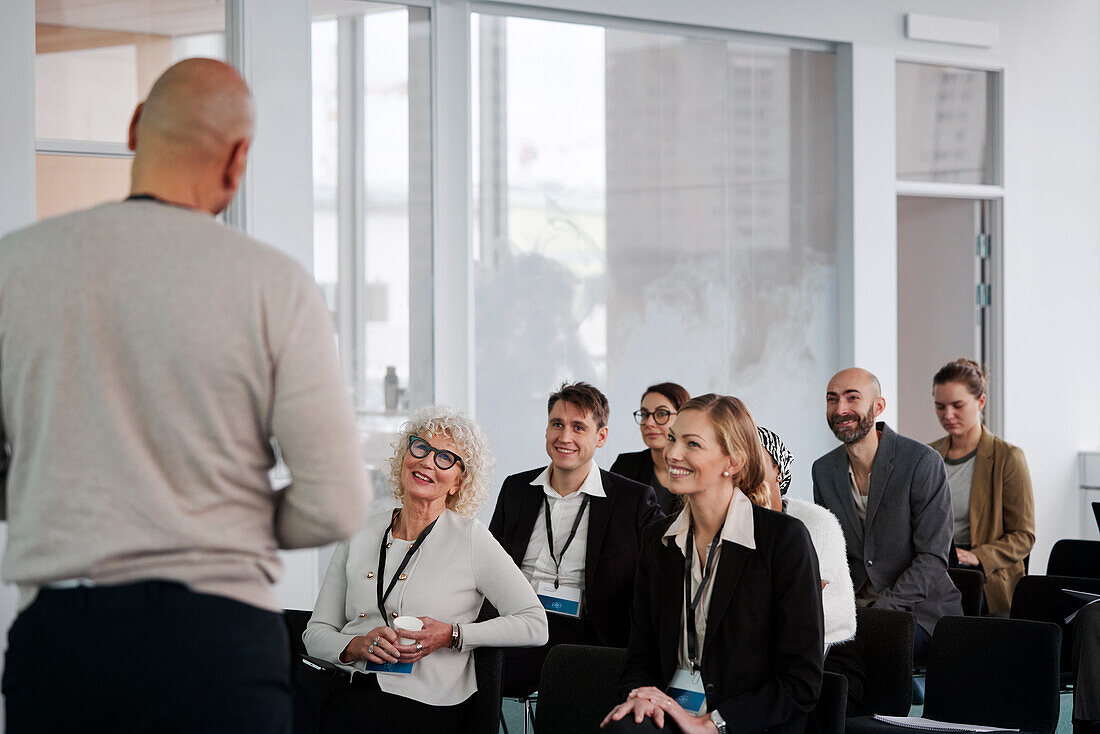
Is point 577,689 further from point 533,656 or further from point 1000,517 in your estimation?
point 1000,517

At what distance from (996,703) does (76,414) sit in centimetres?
303

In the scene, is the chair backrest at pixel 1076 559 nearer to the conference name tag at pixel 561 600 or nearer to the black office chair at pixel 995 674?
the black office chair at pixel 995 674

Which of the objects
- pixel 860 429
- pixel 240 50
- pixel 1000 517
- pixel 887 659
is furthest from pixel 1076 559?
pixel 240 50

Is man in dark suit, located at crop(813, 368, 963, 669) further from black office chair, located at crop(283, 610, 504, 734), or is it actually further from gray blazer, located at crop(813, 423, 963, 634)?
black office chair, located at crop(283, 610, 504, 734)

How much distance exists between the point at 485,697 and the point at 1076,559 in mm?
3089

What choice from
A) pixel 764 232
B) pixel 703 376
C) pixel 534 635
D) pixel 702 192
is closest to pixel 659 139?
pixel 702 192

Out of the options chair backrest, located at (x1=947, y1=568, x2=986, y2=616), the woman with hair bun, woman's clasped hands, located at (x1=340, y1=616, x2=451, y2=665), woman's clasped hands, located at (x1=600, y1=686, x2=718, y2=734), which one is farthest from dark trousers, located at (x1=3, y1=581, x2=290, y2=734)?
the woman with hair bun

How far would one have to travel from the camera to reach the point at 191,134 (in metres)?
1.66

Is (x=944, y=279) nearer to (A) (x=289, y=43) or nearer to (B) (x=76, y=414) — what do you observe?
(A) (x=289, y=43)

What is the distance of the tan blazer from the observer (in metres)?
5.68

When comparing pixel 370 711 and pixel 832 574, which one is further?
pixel 832 574

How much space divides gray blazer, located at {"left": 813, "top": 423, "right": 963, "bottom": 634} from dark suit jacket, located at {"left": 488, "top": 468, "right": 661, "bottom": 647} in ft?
3.35

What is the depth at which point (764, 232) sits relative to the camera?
7.25 metres

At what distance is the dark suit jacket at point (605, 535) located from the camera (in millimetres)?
4453
